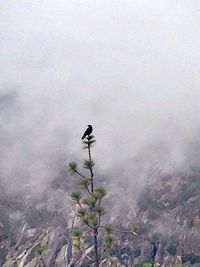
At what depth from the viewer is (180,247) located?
172375 mm

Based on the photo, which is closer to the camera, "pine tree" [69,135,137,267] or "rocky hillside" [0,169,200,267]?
"pine tree" [69,135,137,267]

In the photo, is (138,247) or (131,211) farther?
(131,211)

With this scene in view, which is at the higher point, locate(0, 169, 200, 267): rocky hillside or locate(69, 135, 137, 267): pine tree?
locate(0, 169, 200, 267): rocky hillside

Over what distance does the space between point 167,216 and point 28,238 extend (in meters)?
52.7

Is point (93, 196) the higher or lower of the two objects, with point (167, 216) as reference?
lower

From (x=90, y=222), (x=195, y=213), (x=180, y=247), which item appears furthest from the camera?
(x=195, y=213)

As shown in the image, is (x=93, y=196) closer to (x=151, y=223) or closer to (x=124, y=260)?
(x=124, y=260)

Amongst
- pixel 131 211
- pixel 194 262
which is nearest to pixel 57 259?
pixel 131 211

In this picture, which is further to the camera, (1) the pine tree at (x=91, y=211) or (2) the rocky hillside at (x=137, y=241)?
(2) the rocky hillside at (x=137, y=241)

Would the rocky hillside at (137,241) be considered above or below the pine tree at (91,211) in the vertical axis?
above

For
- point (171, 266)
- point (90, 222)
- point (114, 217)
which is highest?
point (114, 217)

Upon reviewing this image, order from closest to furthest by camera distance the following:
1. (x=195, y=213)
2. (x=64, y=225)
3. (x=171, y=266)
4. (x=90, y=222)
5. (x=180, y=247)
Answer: (x=90, y=222), (x=171, y=266), (x=180, y=247), (x=195, y=213), (x=64, y=225)

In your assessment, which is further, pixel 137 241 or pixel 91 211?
pixel 137 241

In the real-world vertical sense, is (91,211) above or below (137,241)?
below
